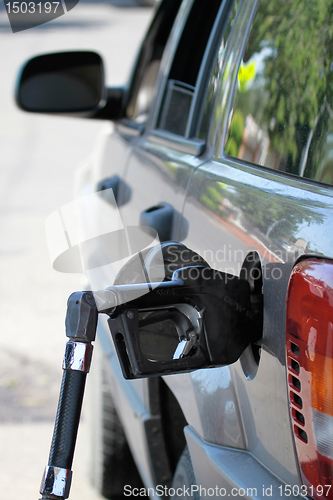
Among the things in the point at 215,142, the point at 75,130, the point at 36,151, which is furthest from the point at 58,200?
the point at 215,142

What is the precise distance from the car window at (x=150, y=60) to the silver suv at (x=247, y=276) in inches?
33.0

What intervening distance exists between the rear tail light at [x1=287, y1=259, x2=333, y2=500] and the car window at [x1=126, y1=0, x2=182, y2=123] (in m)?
1.92

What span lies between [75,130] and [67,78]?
1044cm

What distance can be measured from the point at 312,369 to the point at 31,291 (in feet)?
15.6

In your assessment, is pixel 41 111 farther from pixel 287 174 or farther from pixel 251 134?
pixel 287 174

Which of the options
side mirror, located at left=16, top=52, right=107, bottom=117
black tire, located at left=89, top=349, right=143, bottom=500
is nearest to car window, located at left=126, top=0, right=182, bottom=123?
side mirror, located at left=16, top=52, right=107, bottom=117

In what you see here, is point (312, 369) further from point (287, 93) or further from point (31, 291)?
point (31, 291)

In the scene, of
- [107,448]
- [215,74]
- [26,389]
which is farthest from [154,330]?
[26,389]

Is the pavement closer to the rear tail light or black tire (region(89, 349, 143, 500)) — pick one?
black tire (region(89, 349, 143, 500))

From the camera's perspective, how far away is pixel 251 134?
1.52 m

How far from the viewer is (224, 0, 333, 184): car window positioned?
123 centimetres

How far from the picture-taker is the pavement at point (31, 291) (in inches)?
130

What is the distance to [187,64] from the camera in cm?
233

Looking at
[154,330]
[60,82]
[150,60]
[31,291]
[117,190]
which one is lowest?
[31,291]
